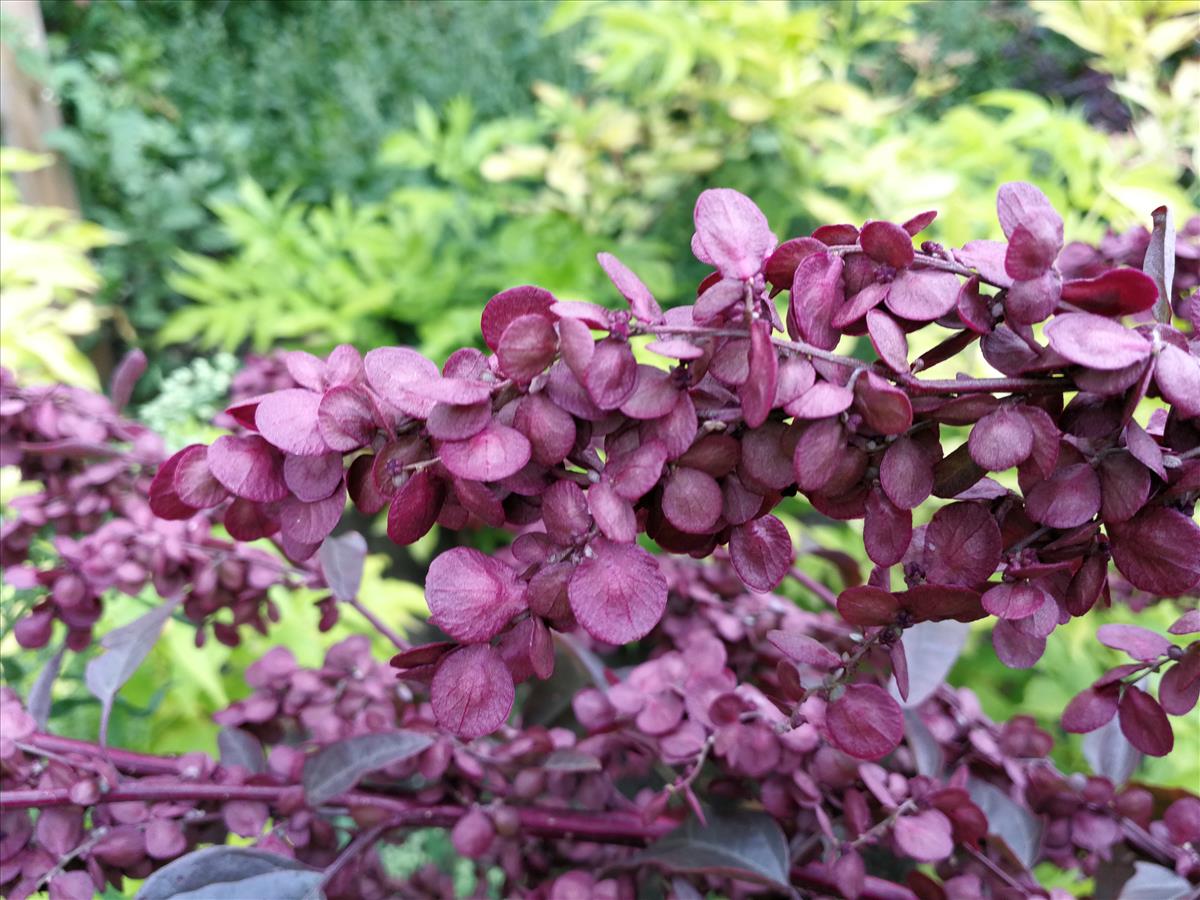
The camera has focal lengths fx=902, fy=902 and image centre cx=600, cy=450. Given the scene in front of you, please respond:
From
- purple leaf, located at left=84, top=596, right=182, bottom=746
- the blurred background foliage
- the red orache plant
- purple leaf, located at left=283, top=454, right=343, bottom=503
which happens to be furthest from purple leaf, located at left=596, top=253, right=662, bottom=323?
the blurred background foliage

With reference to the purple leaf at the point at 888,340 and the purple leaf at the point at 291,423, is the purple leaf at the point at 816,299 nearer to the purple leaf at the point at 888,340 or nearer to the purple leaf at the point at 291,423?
the purple leaf at the point at 888,340

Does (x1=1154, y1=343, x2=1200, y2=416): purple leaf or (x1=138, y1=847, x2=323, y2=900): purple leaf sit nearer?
(x1=1154, y1=343, x2=1200, y2=416): purple leaf

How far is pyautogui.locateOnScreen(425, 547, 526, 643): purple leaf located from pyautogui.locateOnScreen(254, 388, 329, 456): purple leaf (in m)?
0.05

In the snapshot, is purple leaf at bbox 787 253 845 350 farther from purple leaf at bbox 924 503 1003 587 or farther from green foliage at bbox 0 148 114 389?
green foliage at bbox 0 148 114 389

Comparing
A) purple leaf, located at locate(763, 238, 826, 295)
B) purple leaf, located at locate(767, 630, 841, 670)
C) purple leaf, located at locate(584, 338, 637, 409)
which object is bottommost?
purple leaf, located at locate(767, 630, 841, 670)

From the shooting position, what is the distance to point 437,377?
27 centimetres

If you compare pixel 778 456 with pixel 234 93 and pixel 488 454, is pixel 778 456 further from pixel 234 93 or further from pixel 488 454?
pixel 234 93

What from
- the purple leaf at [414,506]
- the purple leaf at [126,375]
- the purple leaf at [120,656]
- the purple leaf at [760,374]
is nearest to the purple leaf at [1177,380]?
the purple leaf at [760,374]

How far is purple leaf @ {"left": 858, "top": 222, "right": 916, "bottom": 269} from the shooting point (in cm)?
25

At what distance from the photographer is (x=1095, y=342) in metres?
0.23

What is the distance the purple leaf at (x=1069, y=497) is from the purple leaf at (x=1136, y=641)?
0.38ft

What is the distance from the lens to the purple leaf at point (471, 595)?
10.2 inches

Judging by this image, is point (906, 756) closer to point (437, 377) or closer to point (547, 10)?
point (437, 377)

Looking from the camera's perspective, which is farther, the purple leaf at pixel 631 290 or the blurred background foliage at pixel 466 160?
the blurred background foliage at pixel 466 160
